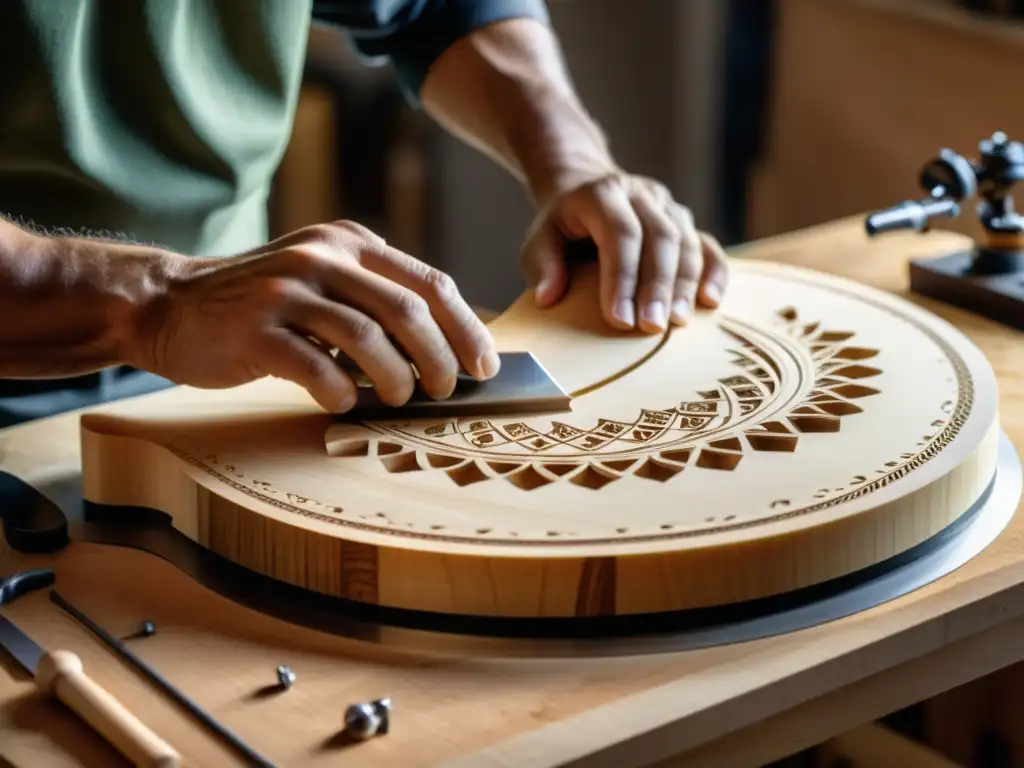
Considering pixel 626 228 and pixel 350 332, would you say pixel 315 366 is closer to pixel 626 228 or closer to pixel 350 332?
pixel 350 332

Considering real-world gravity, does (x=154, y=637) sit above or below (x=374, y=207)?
above

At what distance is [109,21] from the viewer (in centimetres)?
152

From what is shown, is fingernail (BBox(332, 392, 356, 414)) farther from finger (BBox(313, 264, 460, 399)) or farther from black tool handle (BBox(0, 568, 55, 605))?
black tool handle (BBox(0, 568, 55, 605))

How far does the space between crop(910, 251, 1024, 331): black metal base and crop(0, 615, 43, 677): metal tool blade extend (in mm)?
1064

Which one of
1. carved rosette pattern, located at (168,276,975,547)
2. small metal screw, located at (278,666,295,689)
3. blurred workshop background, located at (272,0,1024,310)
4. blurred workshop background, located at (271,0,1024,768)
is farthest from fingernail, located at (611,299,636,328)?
blurred workshop background, located at (272,0,1024,310)

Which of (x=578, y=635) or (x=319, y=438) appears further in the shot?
(x=319, y=438)

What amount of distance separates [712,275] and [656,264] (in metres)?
0.07

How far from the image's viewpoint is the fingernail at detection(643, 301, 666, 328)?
1.42 meters

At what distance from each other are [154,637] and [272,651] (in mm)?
87

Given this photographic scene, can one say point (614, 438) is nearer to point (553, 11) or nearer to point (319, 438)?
point (319, 438)

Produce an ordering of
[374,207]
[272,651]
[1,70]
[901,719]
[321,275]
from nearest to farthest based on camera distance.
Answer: [272,651] → [321,275] → [1,70] → [901,719] → [374,207]

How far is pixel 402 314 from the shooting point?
3.87 ft

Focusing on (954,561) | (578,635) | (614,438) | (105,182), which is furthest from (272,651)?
(105,182)

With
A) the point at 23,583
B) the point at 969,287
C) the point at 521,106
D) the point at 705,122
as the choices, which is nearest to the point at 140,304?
the point at 23,583
